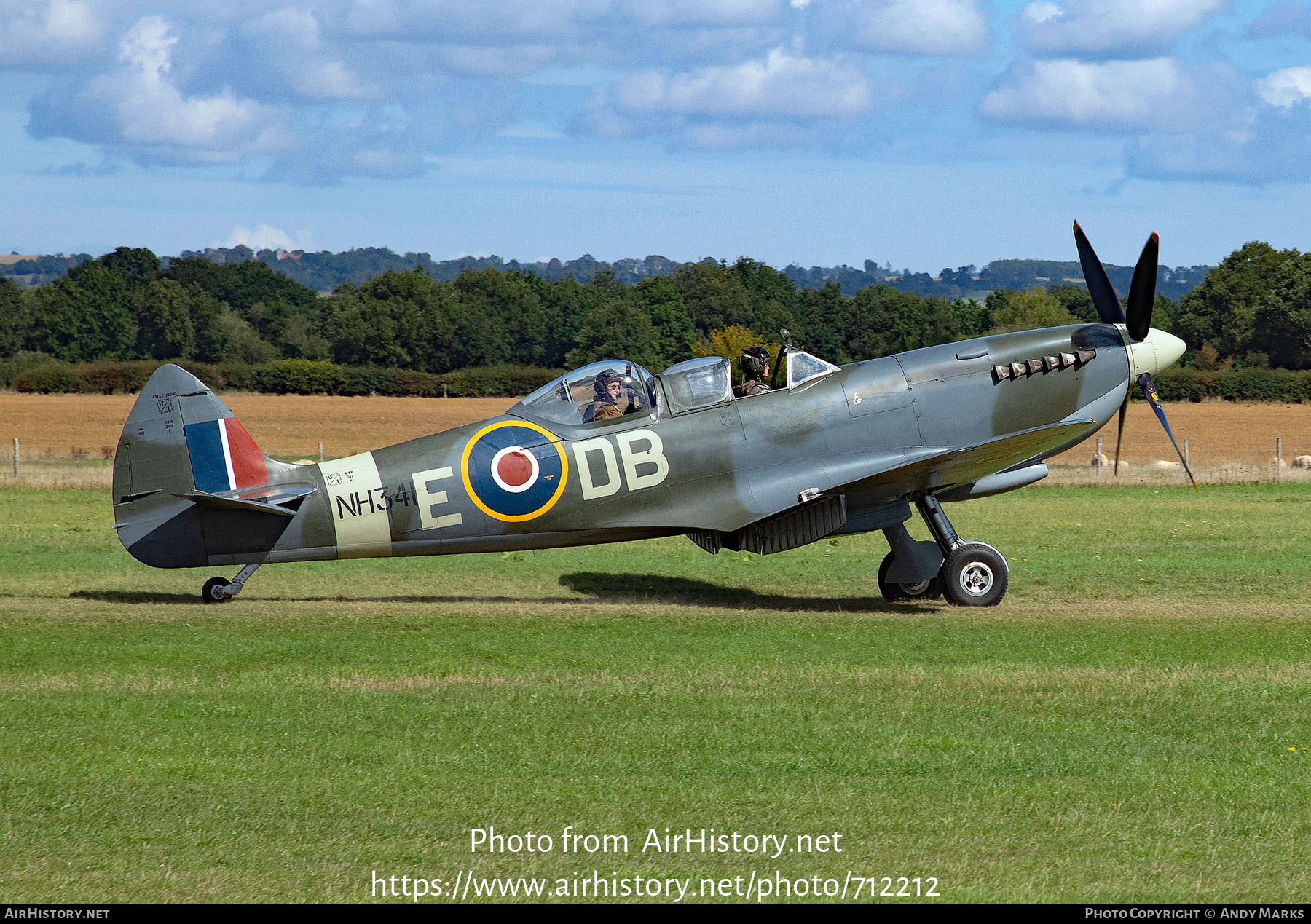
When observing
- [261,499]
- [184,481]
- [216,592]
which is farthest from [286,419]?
[261,499]

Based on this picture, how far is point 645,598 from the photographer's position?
1357 centimetres

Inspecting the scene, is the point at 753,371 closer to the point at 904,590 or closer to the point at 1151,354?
the point at 904,590

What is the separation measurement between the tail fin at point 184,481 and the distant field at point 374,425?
2443 cm

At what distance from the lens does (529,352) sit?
87375mm

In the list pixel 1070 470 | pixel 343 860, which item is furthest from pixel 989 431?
pixel 1070 470

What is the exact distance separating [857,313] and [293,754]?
7891 centimetres

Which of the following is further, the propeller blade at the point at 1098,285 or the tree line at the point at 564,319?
the tree line at the point at 564,319

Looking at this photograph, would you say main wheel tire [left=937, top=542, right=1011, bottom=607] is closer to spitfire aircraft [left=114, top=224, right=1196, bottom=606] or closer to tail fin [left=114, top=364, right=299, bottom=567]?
spitfire aircraft [left=114, top=224, right=1196, bottom=606]

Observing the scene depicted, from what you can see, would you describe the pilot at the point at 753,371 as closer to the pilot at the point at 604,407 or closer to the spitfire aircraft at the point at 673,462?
the spitfire aircraft at the point at 673,462

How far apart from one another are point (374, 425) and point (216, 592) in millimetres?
42734

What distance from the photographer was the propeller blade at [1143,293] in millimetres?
12312

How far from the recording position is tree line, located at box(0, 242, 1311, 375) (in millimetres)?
75125

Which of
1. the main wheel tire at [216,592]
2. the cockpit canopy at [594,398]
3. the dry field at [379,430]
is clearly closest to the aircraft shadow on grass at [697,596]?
the cockpit canopy at [594,398]

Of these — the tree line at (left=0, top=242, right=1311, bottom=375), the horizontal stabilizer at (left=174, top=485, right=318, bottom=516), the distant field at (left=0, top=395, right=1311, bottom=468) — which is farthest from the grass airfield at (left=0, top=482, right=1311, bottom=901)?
the tree line at (left=0, top=242, right=1311, bottom=375)
